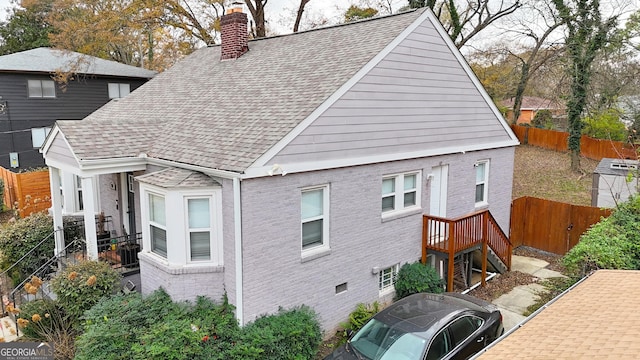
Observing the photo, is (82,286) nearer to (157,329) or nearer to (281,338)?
(157,329)

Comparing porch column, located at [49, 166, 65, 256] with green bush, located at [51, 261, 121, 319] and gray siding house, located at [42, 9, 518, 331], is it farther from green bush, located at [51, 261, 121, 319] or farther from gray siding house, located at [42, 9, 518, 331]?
green bush, located at [51, 261, 121, 319]

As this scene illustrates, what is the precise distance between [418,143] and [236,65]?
6.52 metres

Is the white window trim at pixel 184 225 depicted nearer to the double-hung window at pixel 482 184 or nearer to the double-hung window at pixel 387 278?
the double-hung window at pixel 387 278

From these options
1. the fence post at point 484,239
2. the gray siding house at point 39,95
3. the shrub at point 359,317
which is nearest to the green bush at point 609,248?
the fence post at point 484,239

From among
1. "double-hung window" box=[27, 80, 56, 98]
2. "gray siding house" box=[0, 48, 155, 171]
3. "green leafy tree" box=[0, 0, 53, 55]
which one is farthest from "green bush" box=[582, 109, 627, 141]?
"green leafy tree" box=[0, 0, 53, 55]

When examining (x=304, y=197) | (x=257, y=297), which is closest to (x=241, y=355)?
(x=257, y=297)

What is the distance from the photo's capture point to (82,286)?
31.2 feet

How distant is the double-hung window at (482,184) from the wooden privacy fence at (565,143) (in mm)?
18634

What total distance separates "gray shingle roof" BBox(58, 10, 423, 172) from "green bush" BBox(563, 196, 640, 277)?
6.84m

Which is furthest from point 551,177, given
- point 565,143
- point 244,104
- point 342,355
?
point 342,355

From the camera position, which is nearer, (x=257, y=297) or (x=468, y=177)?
(x=257, y=297)

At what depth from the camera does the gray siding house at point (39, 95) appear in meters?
24.8

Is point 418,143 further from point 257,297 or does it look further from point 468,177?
point 257,297

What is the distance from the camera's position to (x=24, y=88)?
25156mm
